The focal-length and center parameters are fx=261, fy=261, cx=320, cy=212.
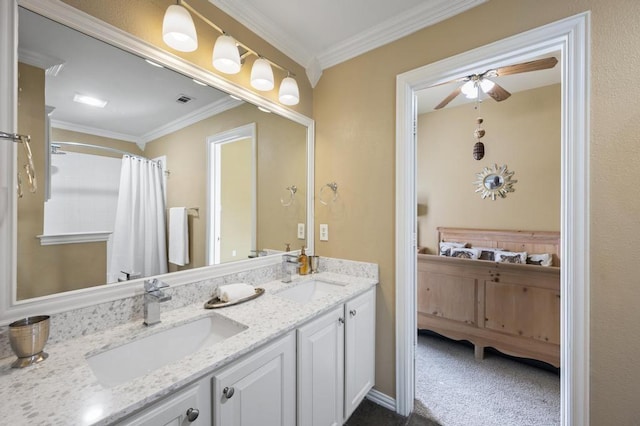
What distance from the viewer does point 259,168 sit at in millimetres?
1844

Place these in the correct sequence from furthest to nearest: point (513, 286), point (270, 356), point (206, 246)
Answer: point (513, 286) → point (206, 246) → point (270, 356)

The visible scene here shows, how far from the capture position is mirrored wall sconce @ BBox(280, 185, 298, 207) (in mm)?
2014

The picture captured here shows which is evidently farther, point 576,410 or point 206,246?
point 206,246

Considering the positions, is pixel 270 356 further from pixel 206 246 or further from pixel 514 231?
pixel 514 231

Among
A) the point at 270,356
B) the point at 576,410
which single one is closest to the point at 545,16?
the point at 576,410

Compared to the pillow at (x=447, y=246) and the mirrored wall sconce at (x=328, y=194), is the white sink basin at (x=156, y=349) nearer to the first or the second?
the mirrored wall sconce at (x=328, y=194)

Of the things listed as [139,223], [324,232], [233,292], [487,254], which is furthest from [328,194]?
[487,254]

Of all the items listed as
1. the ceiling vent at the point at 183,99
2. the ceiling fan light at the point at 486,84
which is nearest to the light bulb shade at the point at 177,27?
the ceiling vent at the point at 183,99

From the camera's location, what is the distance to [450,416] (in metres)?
1.71

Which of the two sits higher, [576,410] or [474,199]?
[474,199]

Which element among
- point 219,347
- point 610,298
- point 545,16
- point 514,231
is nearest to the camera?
point 219,347

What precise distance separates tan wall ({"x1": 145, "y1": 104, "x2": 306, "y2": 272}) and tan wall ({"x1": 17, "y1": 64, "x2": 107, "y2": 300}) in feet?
1.20

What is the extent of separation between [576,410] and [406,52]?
210cm

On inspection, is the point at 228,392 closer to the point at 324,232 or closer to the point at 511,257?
the point at 324,232
